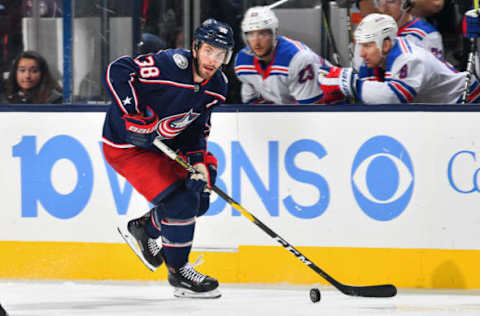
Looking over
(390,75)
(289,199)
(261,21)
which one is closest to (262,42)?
(261,21)

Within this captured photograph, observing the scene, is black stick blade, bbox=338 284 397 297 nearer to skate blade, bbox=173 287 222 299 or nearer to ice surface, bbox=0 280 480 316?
ice surface, bbox=0 280 480 316

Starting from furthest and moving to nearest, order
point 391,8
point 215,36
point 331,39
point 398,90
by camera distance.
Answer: point 331,39 → point 391,8 → point 398,90 → point 215,36

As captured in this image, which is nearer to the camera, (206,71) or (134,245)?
(206,71)

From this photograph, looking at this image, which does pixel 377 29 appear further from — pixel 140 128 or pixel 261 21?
pixel 140 128

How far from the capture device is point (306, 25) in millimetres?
4285

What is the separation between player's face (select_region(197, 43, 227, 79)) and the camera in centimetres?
337

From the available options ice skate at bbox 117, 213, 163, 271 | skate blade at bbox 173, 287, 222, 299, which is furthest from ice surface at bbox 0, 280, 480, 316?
ice skate at bbox 117, 213, 163, 271

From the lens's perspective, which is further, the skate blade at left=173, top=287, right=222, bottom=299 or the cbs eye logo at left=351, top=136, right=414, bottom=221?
the cbs eye logo at left=351, top=136, right=414, bottom=221

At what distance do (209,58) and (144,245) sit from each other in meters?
0.82

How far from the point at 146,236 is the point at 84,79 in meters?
0.87

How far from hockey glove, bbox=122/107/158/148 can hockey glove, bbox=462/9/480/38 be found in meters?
1.46

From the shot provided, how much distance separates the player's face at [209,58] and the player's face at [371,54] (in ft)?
2.48

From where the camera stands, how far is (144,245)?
370 cm

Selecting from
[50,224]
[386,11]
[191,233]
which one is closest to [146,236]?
[191,233]
